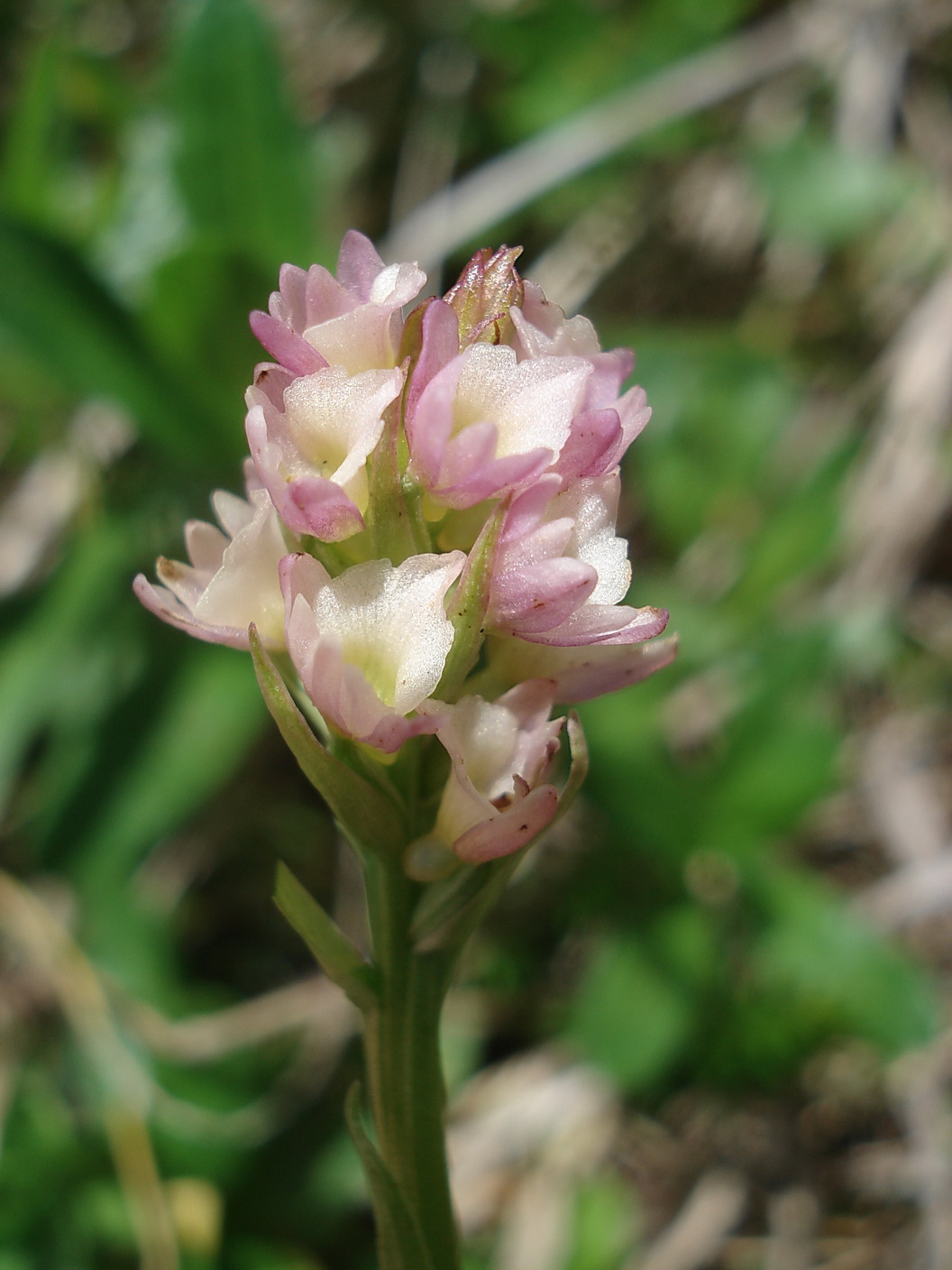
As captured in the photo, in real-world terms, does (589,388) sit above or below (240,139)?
below

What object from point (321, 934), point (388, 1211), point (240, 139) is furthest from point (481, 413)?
point (240, 139)

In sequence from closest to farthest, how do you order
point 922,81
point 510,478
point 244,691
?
point 510,478 < point 244,691 < point 922,81

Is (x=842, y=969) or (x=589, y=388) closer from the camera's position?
(x=589, y=388)

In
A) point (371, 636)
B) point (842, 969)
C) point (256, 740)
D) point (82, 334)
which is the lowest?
point (842, 969)

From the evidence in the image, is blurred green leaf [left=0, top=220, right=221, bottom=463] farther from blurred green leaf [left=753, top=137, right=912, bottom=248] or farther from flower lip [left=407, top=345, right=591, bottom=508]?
blurred green leaf [left=753, top=137, right=912, bottom=248]

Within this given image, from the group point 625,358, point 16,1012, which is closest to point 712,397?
point 625,358

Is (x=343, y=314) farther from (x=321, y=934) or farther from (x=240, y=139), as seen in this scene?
(x=240, y=139)

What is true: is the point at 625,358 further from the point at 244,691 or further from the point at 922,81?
the point at 922,81

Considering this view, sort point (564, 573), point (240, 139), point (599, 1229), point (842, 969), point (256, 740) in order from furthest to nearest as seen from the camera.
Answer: point (256, 740), point (240, 139), point (842, 969), point (599, 1229), point (564, 573)
